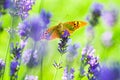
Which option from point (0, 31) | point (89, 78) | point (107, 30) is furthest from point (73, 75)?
point (0, 31)

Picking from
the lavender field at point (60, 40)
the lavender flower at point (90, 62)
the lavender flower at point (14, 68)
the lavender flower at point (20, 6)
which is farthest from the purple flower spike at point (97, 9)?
the lavender flower at point (14, 68)

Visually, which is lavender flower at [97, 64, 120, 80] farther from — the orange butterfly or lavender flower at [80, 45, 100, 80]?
the orange butterfly

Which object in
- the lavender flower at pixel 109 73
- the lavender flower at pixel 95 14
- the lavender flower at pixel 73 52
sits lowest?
the lavender flower at pixel 109 73

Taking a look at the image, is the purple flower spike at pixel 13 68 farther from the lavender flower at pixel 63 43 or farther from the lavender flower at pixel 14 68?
the lavender flower at pixel 63 43

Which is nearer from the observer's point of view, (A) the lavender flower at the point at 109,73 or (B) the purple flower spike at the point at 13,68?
(A) the lavender flower at the point at 109,73

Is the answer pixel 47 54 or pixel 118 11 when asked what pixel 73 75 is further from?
pixel 118 11

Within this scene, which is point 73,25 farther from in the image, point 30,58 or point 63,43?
point 30,58

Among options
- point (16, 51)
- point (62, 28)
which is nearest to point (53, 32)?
point (62, 28)

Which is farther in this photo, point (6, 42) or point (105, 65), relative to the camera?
point (6, 42)
